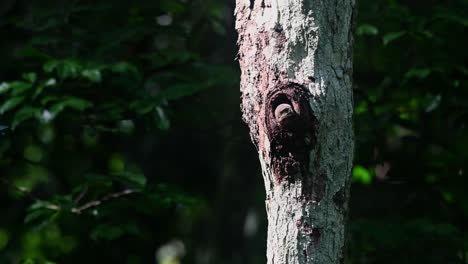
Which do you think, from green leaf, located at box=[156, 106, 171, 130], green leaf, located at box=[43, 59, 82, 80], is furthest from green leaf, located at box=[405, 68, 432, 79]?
green leaf, located at box=[43, 59, 82, 80]

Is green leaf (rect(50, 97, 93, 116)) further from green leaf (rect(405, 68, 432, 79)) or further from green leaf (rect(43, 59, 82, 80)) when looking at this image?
green leaf (rect(405, 68, 432, 79))

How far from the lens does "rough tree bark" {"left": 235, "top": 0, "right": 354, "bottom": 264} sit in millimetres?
1682

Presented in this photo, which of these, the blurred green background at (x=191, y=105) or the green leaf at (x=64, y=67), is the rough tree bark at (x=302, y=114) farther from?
the green leaf at (x=64, y=67)

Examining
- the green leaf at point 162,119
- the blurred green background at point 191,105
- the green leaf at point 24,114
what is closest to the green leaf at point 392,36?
the blurred green background at point 191,105

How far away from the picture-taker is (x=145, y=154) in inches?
209

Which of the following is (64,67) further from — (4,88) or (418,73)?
(418,73)

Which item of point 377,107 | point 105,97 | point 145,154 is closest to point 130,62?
point 105,97

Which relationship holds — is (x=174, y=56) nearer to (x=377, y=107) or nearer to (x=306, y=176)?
(x=377, y=107)

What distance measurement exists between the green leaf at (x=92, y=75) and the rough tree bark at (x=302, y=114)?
1.25 meters

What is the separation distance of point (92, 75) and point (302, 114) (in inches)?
58.7

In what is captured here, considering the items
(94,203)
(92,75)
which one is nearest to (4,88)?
(92,75)

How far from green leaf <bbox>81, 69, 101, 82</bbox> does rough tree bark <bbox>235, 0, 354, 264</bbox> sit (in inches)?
49.2

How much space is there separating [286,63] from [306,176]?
31 cm

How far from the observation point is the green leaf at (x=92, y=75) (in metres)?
2.87
